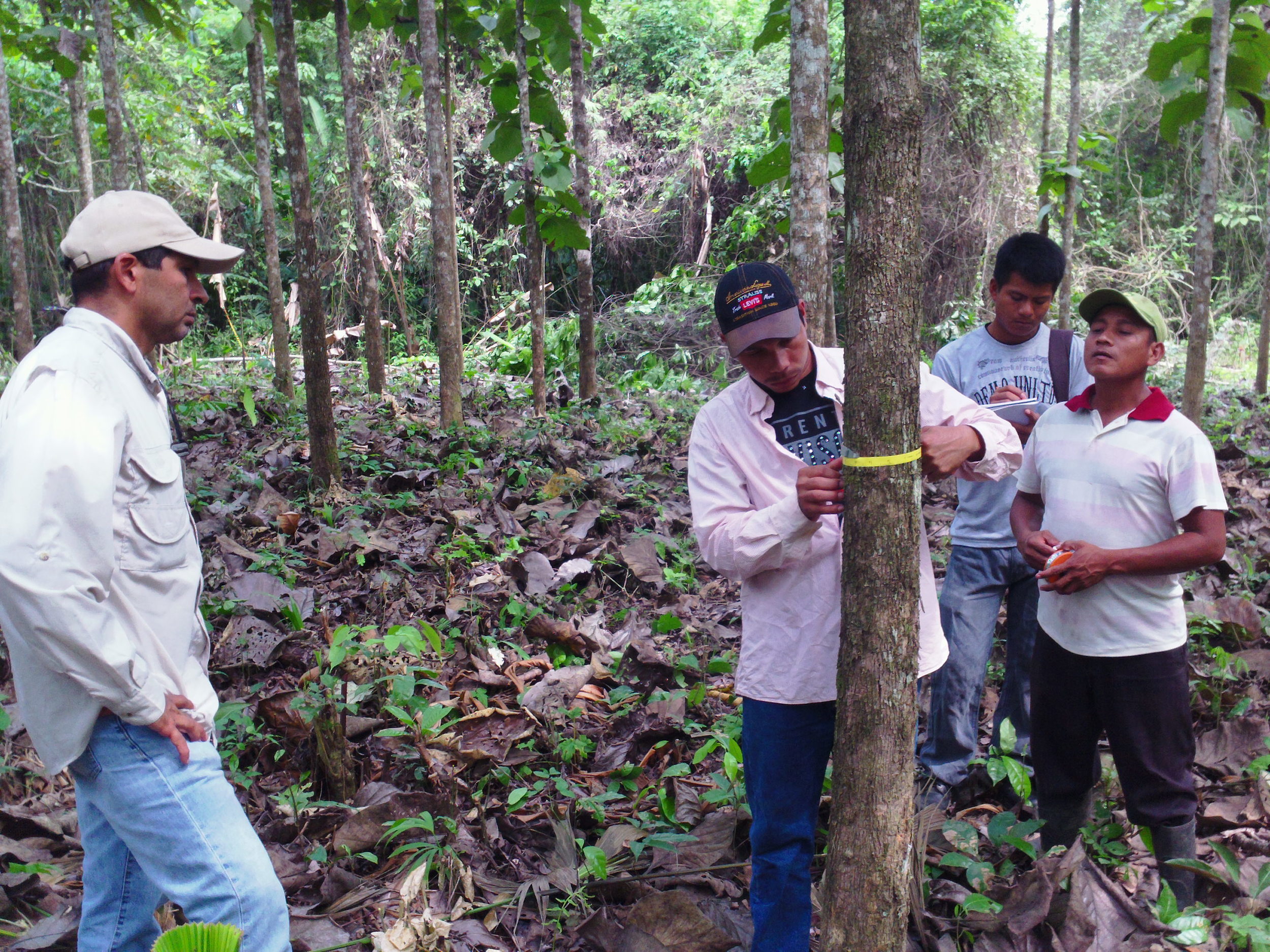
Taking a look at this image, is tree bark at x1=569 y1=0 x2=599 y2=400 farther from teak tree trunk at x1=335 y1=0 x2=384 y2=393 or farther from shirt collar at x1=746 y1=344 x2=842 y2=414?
shirt collar at x1=746 y1=344 x2=842 y2=414

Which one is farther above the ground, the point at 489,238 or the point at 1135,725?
the point at 489,238

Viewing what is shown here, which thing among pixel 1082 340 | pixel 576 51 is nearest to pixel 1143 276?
pixel 576 51

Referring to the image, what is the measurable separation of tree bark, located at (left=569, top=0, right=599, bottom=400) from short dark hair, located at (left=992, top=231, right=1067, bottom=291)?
5.60 metres

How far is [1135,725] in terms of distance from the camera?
2.56 m

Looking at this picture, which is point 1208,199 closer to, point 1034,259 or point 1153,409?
point 1034,259

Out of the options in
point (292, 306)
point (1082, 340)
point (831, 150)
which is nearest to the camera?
point (1082, 340)

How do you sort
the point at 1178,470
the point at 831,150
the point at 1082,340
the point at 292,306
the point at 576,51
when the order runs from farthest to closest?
the point at 292,306 < the point at 576,51 < the point at 831,150 < the point at 1082,340 < the point at 1178,470

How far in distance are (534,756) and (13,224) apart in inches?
275

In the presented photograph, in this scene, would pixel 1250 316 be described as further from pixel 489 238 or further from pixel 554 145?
pixel 554 145

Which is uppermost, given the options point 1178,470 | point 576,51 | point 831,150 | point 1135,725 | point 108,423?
point 576,51

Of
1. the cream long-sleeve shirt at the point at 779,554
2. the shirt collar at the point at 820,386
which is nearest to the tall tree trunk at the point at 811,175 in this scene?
the shirt collar at the point at 820,386

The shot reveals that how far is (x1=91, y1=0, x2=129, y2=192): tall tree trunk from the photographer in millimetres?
5945

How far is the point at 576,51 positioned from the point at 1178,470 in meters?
7.71

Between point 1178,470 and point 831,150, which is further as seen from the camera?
point 831,150
